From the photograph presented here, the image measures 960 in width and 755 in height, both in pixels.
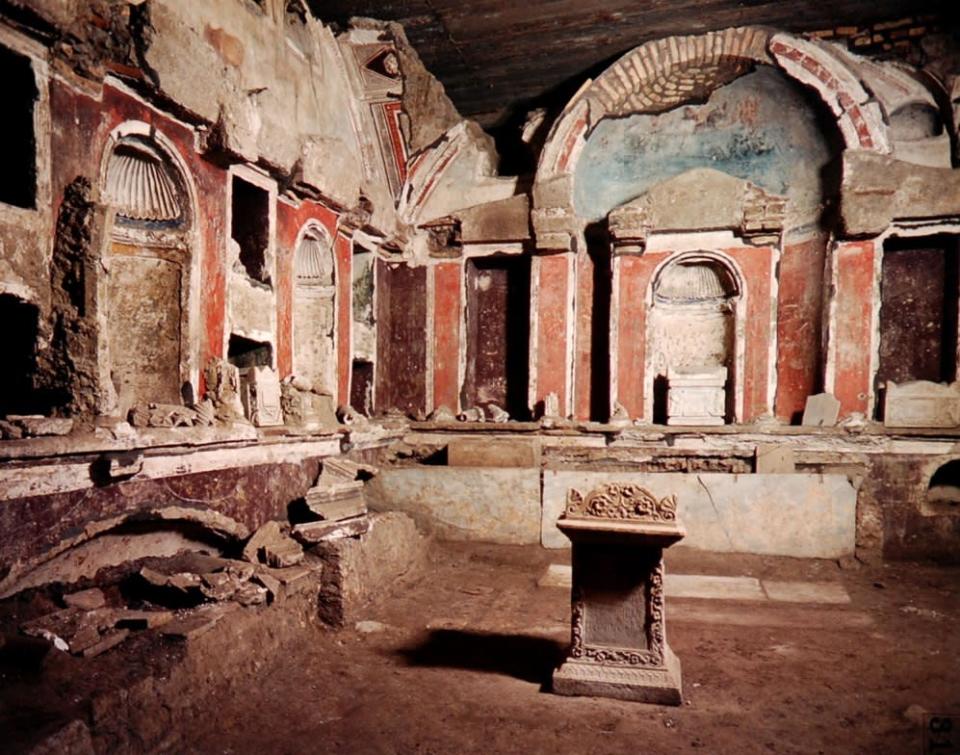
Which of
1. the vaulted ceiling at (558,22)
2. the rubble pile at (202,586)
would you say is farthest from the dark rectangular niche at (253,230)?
the vaulted ceiling at (558,22)

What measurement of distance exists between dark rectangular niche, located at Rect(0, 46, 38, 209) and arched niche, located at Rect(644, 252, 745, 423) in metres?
6.90

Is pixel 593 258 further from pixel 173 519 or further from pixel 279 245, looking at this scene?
pixel 173 519

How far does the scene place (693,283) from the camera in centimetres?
895

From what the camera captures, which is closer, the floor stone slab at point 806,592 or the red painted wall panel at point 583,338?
the floor stone slab at point 806,592

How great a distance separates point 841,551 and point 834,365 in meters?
2.32

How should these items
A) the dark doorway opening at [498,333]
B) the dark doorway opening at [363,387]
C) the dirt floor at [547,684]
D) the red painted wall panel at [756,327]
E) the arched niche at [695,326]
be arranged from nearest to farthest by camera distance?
1. the dirt floor at [547,684]
2. the red painted wall panel at [756,327]
3. the arched niche at [695,326]
4. the dark doorway opening at [363,387]
5. the dark doorway opening at [498,333]

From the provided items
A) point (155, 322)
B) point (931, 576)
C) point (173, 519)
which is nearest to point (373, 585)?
point (173, 519)

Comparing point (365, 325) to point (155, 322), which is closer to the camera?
point (155, 322)

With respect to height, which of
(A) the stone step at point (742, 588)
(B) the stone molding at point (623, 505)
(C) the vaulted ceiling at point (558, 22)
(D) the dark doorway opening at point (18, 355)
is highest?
(C) the vaulted ceiling at point (558, 22)

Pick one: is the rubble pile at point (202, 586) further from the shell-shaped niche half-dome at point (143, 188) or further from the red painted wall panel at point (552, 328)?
the red painted wall panel at point (552, 328)

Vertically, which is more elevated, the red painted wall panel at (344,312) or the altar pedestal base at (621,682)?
the red painted wall panel at (344,312)

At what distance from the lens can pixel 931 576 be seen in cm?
621

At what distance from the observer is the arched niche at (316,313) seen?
7.34 meters

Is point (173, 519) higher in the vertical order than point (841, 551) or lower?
higher
